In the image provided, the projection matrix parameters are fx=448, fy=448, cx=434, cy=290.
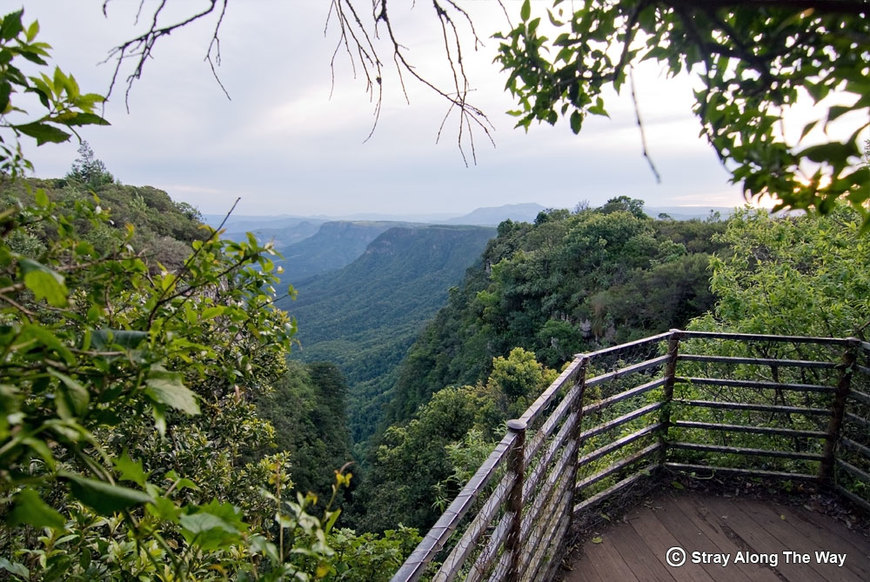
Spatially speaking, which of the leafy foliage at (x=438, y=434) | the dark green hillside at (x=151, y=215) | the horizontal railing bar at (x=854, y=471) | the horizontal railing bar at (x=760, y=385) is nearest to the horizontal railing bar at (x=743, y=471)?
the horizontal railing bar at (x=854, y=471)

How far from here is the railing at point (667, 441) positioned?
1.93 meters

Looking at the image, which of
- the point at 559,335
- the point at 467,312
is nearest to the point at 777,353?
the point at 559,335

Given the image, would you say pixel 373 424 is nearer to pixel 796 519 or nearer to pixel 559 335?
pixel 559 335

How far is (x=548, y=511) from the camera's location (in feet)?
8.00

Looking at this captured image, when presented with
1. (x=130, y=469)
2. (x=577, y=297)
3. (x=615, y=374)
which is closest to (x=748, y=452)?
(x=615, y=374)

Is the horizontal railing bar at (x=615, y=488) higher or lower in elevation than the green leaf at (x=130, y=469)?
lower

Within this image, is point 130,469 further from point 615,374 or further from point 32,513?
point 615,374

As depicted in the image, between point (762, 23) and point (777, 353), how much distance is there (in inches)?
140

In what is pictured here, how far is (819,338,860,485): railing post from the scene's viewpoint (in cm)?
305

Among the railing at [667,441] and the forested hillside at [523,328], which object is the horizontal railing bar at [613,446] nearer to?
the railing at [667,441]

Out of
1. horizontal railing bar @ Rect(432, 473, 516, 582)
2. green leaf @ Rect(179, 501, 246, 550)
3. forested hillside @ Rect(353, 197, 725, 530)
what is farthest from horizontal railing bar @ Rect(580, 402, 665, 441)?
forested hillside @ Rect(353, 197, 725, 530)

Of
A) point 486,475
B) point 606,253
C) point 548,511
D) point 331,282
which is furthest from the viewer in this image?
point 331,282

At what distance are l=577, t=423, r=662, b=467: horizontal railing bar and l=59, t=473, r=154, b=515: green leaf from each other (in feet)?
8.97

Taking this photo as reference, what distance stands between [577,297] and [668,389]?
23.0 m
